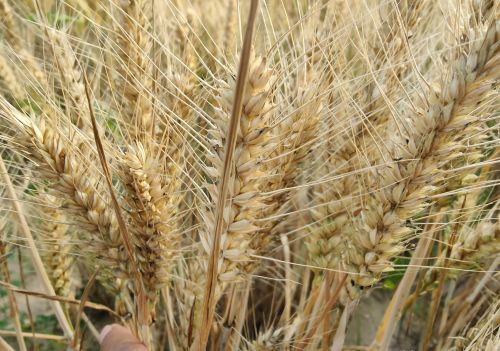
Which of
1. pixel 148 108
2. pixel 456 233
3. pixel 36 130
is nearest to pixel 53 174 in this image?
pixel 36 130

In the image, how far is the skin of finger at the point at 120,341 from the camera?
897 millimetres

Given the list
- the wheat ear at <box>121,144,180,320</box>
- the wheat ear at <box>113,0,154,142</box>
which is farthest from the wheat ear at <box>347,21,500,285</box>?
the wheat ear at <box>113,0,154,142</box>

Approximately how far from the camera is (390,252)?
2.68 ft

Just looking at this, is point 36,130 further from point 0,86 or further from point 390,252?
point 0,86

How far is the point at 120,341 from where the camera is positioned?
0.94 metres

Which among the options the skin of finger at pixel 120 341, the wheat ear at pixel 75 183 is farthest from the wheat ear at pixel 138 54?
the skin of finger at pixel 120 341

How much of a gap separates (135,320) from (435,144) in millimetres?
655

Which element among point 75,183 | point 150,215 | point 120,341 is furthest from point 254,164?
point 120,341

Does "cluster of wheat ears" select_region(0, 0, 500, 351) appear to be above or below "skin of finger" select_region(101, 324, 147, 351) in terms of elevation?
above

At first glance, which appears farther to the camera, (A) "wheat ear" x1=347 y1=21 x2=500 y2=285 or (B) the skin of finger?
(B) the skin of finger

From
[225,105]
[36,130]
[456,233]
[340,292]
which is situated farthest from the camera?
[456,233]

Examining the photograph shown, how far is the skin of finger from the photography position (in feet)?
2.94

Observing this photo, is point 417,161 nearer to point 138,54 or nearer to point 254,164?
point 254,164

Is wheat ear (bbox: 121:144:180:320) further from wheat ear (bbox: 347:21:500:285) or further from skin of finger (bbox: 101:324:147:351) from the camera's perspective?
wheat ear (bbox: 347:21:500:285)
